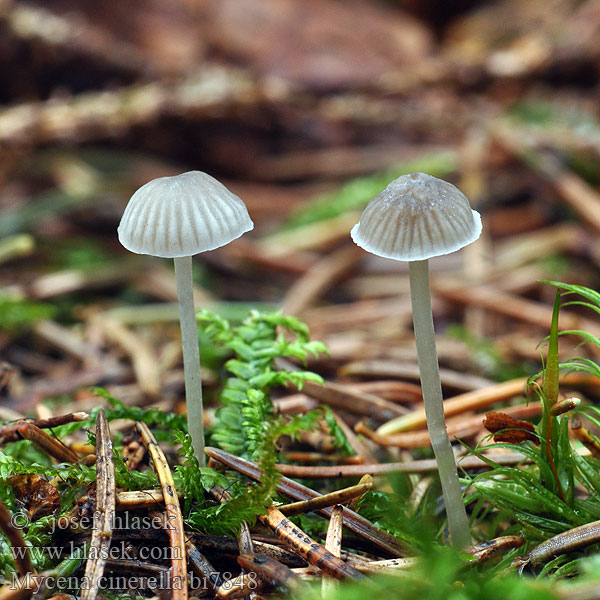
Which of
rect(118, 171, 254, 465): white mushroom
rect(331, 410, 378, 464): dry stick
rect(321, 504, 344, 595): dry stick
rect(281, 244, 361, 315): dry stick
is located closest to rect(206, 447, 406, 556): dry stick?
rect(321, 504, 344, 595): dry stick

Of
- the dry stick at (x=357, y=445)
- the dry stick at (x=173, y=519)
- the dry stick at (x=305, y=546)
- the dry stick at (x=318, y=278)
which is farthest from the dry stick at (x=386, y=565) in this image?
the dry stick at (x=318, y=278)

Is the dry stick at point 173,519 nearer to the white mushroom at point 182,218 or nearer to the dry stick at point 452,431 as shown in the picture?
the white mushroom at point 182,218

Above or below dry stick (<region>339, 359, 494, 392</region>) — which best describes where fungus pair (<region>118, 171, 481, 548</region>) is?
above

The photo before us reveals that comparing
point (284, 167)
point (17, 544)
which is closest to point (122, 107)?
point (284, 167)

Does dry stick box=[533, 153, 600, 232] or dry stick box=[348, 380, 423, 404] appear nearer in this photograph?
dry stick box=[348, 380, 423, 404]

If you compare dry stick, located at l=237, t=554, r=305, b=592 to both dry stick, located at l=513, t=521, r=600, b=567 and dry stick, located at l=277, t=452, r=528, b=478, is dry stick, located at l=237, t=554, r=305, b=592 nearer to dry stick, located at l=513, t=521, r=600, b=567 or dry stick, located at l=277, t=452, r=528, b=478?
dry stick, located at l=277, t=452, r=528, b=478

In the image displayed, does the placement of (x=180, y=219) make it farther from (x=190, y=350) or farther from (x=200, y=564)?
(x=200, y=564)

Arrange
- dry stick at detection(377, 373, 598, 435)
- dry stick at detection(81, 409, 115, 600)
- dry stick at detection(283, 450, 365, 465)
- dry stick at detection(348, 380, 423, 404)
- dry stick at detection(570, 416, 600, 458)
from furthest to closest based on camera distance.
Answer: dry stick at detection(348, 380, 423, 404), dry stick at detection(377, 373, 598, 435), dry stick at detection(283, 450, 365, 465), dry stick at detection(570, 416, 600, 458), dry stick at detection(81, 409, 115, 600)
